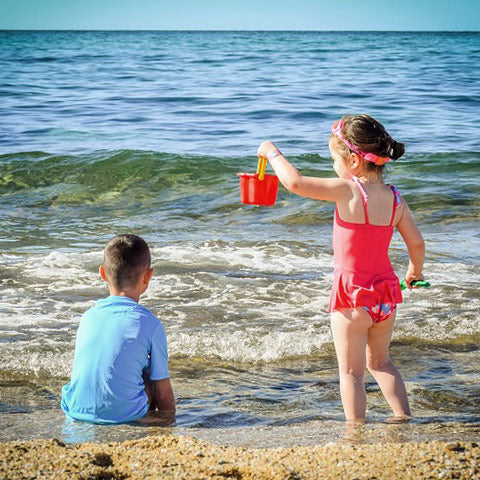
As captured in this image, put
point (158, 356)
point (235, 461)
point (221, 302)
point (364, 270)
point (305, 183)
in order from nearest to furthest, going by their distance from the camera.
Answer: point (235, 461)
point (305, 183)
point (158, 356)
point (364, 270)
point (221, 302)

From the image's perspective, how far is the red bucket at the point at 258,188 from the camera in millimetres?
3602

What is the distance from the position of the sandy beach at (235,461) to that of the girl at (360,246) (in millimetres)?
642

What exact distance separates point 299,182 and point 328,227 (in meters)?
5.25

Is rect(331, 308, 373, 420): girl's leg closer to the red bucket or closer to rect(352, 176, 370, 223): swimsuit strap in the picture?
rect(352, 176, 370, 223): swimsuit strap

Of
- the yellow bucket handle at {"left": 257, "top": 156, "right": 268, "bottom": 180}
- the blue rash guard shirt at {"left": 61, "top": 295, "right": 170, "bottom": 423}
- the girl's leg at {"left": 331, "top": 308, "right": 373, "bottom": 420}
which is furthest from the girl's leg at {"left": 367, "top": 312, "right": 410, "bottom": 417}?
the blue rash guard shirt at {"left": 61, "top": 295, "right": 170, "bottom": 423}

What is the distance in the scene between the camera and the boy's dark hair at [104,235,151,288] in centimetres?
328

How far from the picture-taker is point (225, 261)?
21.9ft

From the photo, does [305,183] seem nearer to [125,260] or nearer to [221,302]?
[125,260]

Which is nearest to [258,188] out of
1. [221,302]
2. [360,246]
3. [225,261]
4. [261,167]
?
[261,167]

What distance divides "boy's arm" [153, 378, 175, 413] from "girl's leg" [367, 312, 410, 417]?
37.5 inches

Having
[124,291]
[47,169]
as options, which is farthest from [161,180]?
[124,291]

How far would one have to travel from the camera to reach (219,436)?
3.12 m

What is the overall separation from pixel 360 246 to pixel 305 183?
0.42 meters

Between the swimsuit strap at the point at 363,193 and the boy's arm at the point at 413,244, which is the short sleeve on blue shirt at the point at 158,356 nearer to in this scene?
the swimsuit strap at the point at 363,193
